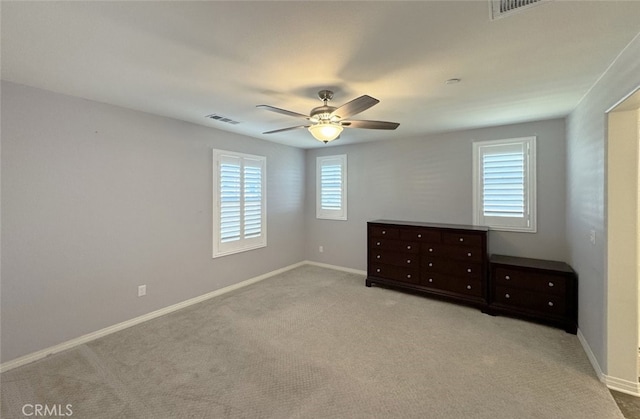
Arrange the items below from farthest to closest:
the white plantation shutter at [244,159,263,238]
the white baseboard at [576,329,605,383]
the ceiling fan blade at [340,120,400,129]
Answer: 1. the white plantation shutter at [244,159,263,238]
2. the ceiling fan blade at [340,120,400,129]
3. the white baseboard at [576,329,605,383]

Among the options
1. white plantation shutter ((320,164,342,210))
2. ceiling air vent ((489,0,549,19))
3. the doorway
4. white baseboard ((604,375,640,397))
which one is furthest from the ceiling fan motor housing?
white baseboard ((604,375,640,397))

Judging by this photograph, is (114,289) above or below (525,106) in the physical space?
below

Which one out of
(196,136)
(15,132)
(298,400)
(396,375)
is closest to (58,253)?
(15,132)

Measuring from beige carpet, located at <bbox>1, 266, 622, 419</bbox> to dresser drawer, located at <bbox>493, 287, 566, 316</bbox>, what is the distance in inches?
8.0

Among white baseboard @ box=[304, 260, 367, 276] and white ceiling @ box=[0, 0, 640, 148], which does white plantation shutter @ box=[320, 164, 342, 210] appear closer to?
white baseboard @ box=[304, 260, 367, 276]

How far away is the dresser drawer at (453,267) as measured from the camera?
360 centimetres

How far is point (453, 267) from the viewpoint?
377 cm

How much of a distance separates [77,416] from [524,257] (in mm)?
4849

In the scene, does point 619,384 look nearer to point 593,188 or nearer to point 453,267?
point 593,188

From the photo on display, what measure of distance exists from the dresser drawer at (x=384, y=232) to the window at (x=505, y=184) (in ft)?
3.83

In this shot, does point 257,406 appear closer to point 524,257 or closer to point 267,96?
point 267,96

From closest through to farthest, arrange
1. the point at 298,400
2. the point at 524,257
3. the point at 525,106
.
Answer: the point at 298,400
the point at 525,106
the point at 524,257

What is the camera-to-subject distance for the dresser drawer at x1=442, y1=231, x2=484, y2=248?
11.8 feet

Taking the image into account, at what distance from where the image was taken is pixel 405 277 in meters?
4.16
